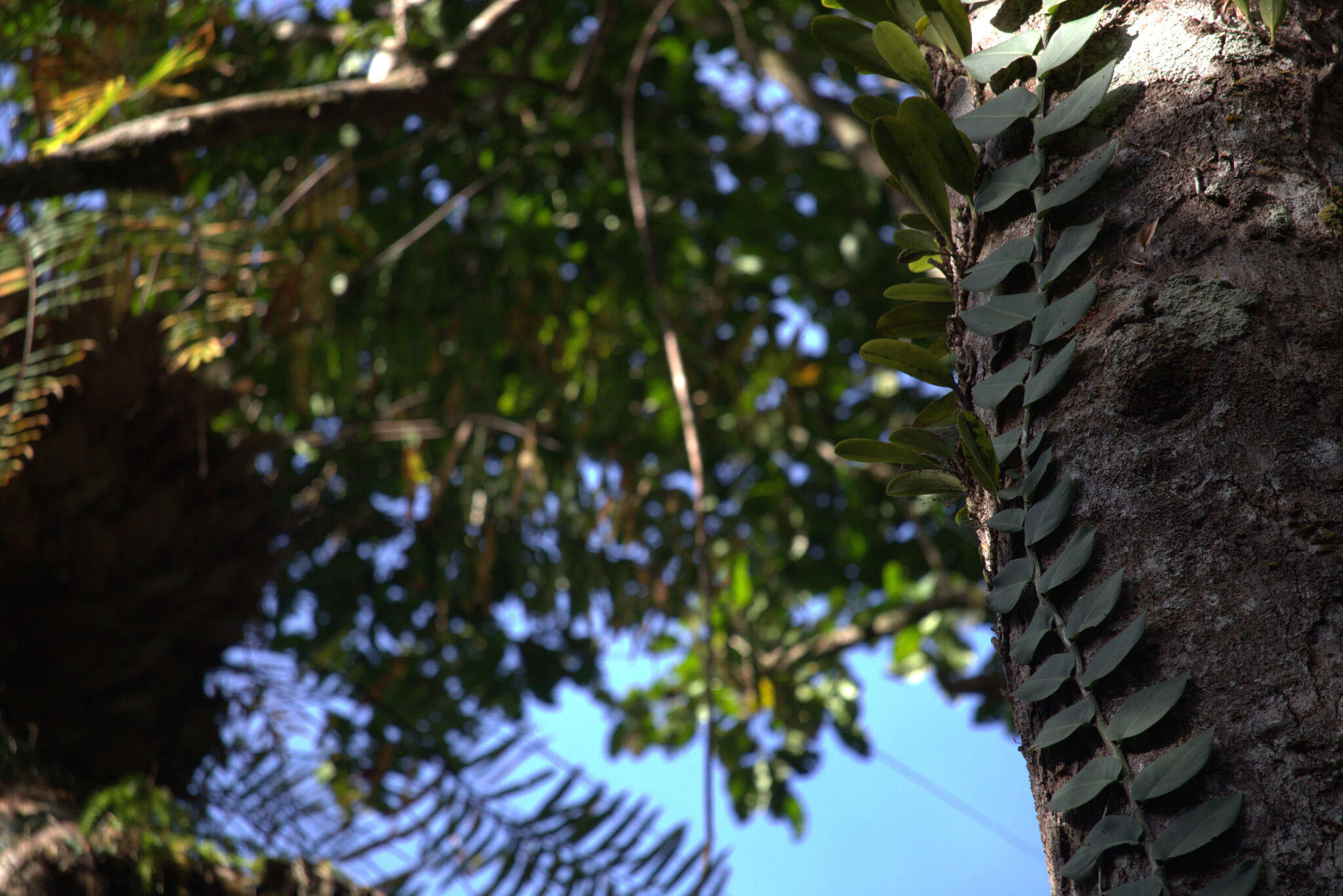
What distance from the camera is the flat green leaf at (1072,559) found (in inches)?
13.9

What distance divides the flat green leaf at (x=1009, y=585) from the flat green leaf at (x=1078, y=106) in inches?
7.1

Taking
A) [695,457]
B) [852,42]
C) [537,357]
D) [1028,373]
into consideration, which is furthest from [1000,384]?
[537,357]

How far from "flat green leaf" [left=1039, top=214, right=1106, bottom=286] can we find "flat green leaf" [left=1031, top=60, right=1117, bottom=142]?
42mm

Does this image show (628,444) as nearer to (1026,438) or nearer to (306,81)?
(306,81)

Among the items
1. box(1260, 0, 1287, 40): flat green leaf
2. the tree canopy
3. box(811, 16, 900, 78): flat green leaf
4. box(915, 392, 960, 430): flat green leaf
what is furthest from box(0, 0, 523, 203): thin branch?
box(1260, 0, 1287, 40): flat green leaf

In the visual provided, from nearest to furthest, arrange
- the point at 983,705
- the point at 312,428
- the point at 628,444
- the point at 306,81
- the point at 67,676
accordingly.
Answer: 1. the point at 67,676
2. the point at 306,81
3. the point at 628,444
4. the point at 312,428
5. the point at 983,705

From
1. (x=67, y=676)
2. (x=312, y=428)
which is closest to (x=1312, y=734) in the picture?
(x=67, y=676)

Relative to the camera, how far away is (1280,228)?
1.21 feet

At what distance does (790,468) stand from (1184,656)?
6.06 ft

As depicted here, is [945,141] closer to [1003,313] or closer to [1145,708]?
[1003,313]

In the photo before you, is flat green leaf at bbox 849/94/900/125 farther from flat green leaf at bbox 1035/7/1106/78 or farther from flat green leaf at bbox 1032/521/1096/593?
flat green leaf at bbox 1032/521/1096/593

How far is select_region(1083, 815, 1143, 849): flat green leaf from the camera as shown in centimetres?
32

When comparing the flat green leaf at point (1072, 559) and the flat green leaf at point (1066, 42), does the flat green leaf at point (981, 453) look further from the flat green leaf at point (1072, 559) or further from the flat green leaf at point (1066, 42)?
the flat green leaf at point (1066, 42)

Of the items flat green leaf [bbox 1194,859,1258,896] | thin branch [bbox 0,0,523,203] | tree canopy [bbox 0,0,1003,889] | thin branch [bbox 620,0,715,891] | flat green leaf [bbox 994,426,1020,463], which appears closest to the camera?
flat green leaf [bbox 1194,859,1258,896]
